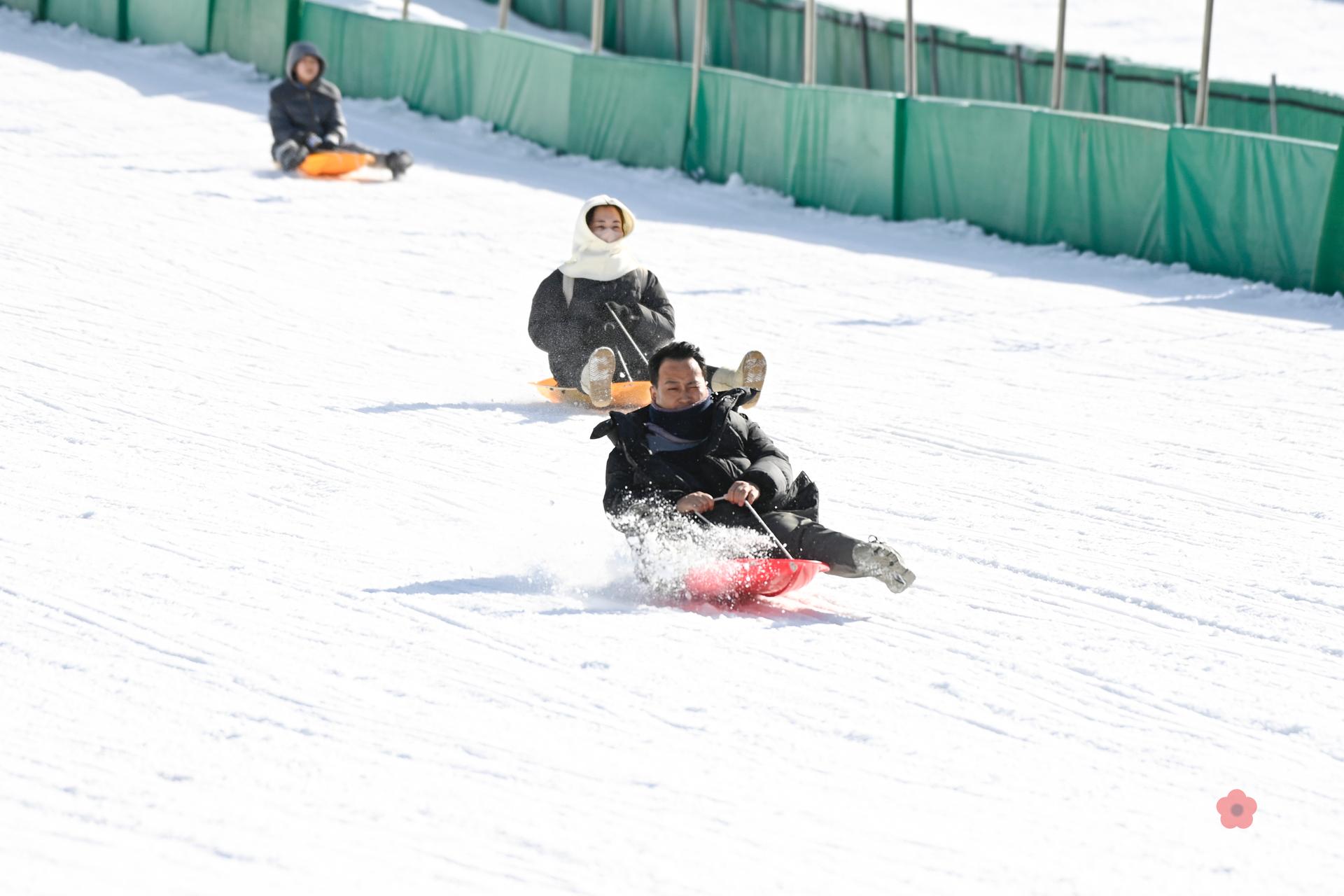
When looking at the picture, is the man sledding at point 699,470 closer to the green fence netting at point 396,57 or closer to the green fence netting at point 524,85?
the green fence netting at point 524,85

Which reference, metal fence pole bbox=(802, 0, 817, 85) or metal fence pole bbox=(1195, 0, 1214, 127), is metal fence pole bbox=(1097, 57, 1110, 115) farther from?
metal fence pole bbox=(1195, 0, 1214, 127)

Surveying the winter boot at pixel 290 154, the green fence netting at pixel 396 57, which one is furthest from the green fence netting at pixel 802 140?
the winter boot at pixel 290 154

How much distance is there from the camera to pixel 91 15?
21891 millimetres

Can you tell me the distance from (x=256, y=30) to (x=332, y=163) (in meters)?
6.56

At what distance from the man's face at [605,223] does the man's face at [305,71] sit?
7.71 m

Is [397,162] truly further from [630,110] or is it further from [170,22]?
[170,22]

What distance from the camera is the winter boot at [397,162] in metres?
15.1

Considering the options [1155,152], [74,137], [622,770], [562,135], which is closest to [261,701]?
[622,770]

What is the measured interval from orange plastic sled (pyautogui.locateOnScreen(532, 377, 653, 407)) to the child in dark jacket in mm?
7380

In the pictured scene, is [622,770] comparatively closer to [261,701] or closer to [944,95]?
[261,701]

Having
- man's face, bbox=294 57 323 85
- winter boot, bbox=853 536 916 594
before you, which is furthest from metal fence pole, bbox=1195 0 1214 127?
winter boot, bbox=853 536 916 594

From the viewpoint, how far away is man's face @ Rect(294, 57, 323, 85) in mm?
14922

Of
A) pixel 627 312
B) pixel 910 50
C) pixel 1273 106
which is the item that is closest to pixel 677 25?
pixel 910 50

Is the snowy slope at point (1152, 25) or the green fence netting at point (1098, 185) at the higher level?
the snowy slope at point (1152, 25)
